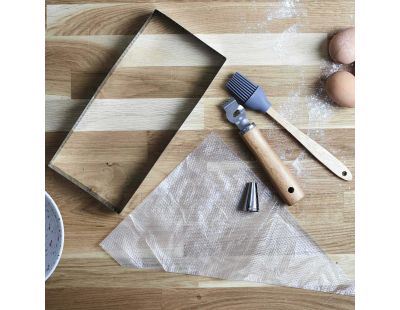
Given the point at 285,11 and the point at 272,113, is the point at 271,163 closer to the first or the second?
the point at 272,113

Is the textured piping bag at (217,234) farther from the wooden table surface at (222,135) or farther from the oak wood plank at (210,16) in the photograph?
the oak wood plank at (210,16)

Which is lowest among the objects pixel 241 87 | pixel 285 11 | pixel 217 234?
pixel 217 234

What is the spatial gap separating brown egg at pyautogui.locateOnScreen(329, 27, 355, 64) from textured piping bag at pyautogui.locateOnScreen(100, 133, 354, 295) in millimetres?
258

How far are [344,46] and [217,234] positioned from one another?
406 millimetres

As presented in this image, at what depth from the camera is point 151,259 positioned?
84 cm

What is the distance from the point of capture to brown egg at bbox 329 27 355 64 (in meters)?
0.79

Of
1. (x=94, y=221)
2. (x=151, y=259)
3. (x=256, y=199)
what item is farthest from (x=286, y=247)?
(x=94, y=221)

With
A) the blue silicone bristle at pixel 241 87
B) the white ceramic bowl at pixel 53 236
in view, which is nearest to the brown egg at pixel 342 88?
the blue silicone bristle at pixel 241 87

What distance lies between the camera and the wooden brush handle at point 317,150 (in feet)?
2.70

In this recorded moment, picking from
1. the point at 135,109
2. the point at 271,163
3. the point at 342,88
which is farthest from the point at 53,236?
the point at 342,88

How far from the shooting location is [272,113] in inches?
32.4

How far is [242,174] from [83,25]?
1.33 ft

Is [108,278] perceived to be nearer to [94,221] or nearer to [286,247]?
[94,221]

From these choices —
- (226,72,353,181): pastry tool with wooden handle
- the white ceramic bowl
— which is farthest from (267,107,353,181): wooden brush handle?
the white ceramic bowl
